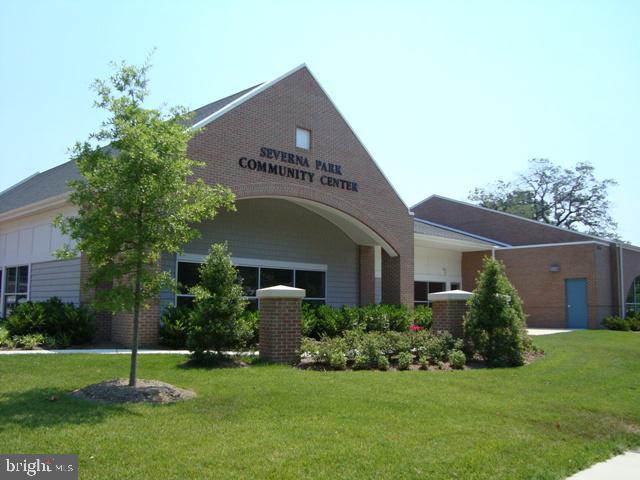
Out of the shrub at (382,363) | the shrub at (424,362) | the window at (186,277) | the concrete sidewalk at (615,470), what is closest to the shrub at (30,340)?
the window at (186,277)

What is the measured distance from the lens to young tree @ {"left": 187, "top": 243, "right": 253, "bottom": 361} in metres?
11.0

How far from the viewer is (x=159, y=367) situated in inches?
427

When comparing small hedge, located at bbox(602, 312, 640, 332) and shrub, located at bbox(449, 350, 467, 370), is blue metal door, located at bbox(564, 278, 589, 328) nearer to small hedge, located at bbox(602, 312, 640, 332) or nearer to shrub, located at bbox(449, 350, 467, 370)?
small hedge, located at bbox(602, 312, 640, 332)

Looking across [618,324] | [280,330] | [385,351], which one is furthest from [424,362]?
[618,324]

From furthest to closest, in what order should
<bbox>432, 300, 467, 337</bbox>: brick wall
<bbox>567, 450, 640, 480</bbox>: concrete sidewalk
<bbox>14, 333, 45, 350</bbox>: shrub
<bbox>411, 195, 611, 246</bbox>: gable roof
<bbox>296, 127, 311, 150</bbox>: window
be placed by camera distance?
1. <bbox>411, 195, 611, 246</bbox>: gable roof
2. <bbox>296, 127, 311, 150</bbox>: window
3. <bbox>432, 300, 467, 337</bbox>: brick wall
4. <bbox>14, 333, 45, 350</bbox>: shrub
5. <bbox>567, 450, 640, 480</bbox>: concrete sidewalk

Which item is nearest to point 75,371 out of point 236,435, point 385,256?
point 236,435

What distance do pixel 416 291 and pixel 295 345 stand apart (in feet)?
54.8

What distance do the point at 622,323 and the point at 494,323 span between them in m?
16.5

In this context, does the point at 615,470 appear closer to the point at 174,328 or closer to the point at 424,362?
the point at 424,362

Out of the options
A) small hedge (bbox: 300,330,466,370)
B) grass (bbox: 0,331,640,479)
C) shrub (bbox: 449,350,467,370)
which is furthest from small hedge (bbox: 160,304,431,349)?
grass (bbox: 0,331,640,479)

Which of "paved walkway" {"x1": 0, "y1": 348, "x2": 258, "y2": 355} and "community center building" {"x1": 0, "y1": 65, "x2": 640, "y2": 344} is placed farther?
"community center building" {"x1": 0, "y1": 65, "x2": 640, "y2": 344}

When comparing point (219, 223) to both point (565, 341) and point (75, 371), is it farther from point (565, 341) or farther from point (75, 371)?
point (565, 341)

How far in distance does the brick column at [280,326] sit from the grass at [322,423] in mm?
621

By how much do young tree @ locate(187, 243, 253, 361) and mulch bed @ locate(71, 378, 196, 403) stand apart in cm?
220
